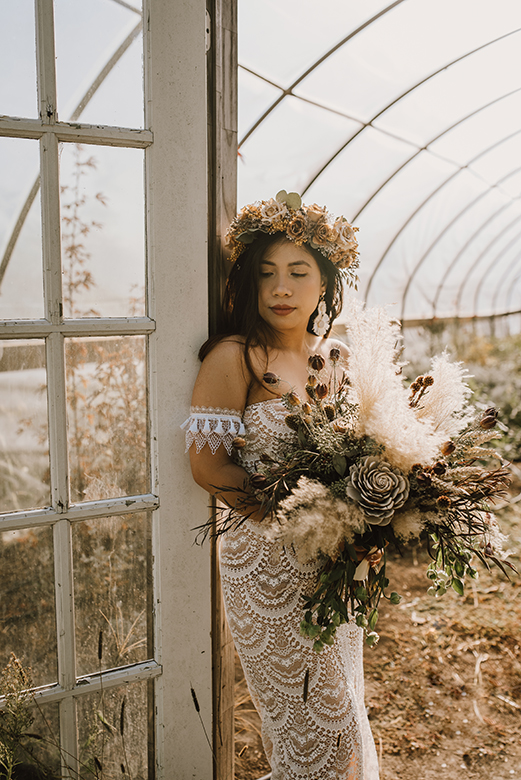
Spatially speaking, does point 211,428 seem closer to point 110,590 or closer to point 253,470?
point 253,470

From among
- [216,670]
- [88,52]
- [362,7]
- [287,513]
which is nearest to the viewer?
[287,513]

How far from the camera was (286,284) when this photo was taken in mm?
1578

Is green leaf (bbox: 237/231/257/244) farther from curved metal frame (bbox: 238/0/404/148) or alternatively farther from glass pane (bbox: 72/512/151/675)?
curved metal frame (bbox: 238/0/404/148)

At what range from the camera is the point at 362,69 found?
2949mm

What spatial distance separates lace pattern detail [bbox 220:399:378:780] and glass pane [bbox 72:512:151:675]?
0.26 metres

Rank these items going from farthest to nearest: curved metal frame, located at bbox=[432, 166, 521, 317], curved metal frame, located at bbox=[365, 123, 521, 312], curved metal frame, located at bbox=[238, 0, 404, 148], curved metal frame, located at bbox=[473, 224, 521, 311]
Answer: curved metal frame, located at bbox=[473, 224, 521, 311] → curved metal frame, located at bbox=[432, 166, 521, 317] → curved metal frame, located at bbox=[365, 123, 521, 312] → curved metal frame, located at bbox=[238, 0, 404, 148]

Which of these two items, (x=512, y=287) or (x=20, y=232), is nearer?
(x=20, y=232)

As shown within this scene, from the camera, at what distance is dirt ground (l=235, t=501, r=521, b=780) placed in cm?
225

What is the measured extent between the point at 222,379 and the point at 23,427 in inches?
20.6

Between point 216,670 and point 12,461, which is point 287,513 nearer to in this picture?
point 12,461

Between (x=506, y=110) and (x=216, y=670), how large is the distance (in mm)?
4244

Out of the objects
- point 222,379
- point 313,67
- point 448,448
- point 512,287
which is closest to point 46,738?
point 222,379

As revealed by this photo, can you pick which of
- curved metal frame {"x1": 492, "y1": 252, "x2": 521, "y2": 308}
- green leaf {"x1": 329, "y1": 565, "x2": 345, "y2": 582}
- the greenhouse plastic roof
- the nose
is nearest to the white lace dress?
green leaf {"x1": 329, "y1": 565, "x2": 345, "y2": 582}

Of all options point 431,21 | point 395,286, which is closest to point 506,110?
point 431,21
